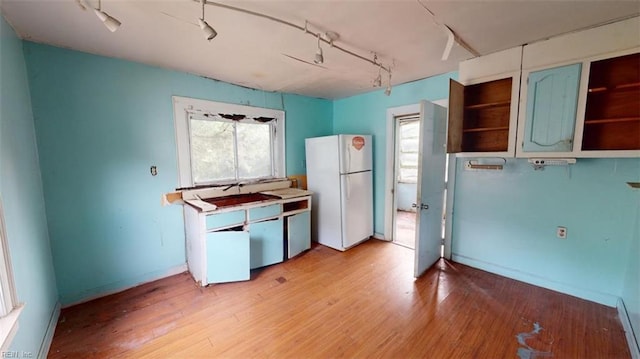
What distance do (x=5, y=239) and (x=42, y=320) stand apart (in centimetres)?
85

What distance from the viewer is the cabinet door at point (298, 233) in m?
3.24

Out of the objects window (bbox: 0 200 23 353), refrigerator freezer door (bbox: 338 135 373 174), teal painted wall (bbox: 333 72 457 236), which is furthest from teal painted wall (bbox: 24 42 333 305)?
teal painted wall (bbox: 333 72 457 236)

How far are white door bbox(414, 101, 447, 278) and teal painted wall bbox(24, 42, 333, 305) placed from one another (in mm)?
2555

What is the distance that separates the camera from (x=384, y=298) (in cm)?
235

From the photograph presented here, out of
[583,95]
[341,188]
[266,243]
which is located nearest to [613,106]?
[583,95]

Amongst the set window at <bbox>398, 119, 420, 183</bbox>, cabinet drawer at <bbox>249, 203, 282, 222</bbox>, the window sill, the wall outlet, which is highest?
window at <bbox>398, 119, 420, 183</bbox>

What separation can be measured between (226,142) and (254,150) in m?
0.42

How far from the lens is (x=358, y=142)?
3529 mm

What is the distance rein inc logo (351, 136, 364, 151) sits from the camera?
11.3 feet

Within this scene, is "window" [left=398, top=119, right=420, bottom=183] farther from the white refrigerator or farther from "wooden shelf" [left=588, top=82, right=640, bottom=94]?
"wooden shelf" [left=588, top=82, right=640, bottom=94]

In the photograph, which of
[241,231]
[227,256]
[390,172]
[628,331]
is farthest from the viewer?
[390,172]

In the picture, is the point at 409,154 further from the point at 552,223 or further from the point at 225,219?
the point at 225,219

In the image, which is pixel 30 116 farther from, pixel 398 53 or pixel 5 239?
pixel 398 53

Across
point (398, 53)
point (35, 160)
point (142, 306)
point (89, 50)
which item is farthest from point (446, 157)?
point (35, 160)
